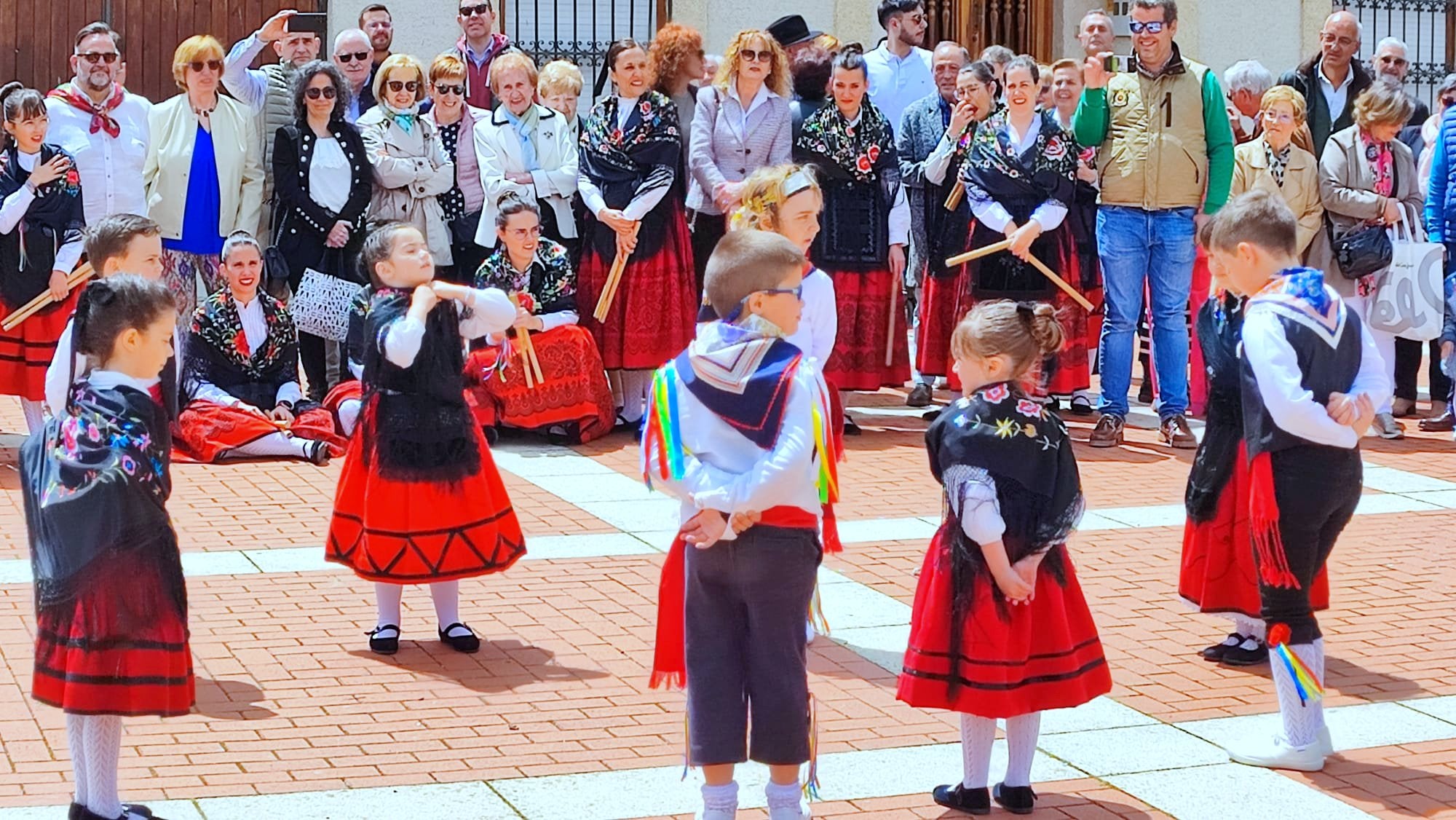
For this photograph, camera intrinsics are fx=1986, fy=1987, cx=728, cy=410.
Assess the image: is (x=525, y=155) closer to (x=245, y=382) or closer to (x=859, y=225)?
(x=859, y=225)

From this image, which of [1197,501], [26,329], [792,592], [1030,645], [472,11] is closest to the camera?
[792,592]

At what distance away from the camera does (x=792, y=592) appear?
4.56m

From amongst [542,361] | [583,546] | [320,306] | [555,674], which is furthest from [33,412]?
[555,674]

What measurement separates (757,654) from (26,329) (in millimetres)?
6199

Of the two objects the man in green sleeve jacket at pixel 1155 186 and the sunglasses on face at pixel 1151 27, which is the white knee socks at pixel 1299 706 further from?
the sunglasses on face at pixel 1151 27

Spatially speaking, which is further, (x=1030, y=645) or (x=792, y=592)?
(x=1030, y=645)

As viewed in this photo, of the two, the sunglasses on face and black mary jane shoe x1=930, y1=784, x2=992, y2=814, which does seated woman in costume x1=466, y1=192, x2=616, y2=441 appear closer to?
the sunglasses on face

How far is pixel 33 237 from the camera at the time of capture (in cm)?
955

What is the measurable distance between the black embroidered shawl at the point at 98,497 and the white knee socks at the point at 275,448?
190 inches

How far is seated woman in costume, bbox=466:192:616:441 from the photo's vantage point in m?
10.1

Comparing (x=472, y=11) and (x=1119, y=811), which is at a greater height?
(x=472, y=11)

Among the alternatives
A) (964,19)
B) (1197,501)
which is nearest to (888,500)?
(1197,501)

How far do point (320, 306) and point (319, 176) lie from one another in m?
0.67

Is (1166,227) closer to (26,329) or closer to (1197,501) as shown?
(1197,501)
